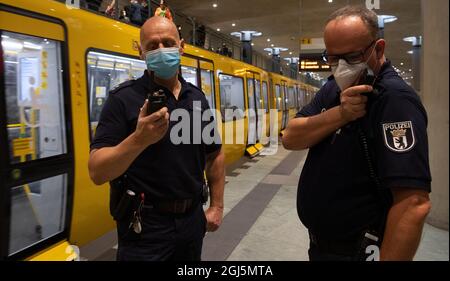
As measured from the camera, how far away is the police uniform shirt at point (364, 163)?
4.14ft

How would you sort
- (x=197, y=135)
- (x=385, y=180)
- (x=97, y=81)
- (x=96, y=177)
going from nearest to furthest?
1. (x=385, y=180)
2. (x=96, y=177)
3. (x=197, y=135)
4. (x=97, y=81)

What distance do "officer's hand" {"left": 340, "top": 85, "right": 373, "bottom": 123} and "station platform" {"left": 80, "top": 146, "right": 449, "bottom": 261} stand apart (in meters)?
2.84

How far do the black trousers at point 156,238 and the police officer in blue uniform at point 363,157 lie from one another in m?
0.62

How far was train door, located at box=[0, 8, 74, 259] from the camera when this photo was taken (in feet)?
9.44

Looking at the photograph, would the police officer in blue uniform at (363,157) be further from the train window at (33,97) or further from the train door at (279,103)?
the train door at (279,103)

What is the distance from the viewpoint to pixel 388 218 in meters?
1.31

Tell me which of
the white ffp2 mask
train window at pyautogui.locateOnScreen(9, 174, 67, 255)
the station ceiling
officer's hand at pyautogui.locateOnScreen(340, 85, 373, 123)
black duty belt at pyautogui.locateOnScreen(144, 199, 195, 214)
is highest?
the station ceiling

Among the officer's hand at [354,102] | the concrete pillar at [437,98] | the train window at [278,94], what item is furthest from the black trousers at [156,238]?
the train window at [278,94]

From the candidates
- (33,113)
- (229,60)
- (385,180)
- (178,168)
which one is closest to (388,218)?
(385,180)

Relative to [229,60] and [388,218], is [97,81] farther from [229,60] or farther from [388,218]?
[229,60]

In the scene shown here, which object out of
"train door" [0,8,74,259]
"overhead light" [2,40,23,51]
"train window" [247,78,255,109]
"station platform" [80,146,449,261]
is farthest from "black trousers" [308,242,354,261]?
"train window" [247,78,255,109]

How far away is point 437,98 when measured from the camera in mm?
4398

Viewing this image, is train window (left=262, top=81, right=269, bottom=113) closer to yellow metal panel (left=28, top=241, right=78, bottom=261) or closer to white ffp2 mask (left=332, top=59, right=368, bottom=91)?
yellow metal panel (left=28, top=241, right=78, bottom=261)
